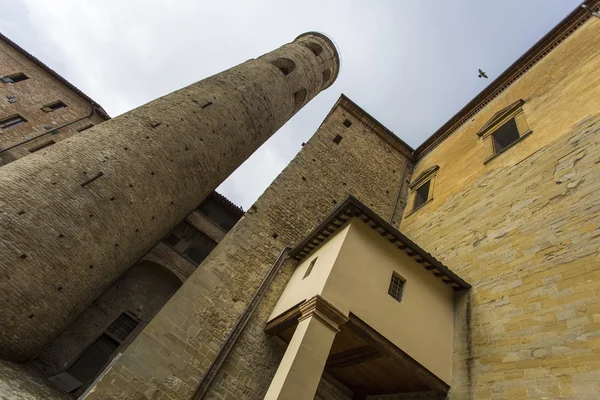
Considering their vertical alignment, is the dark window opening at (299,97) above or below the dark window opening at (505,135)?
above

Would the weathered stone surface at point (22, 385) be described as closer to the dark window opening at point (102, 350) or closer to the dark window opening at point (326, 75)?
the dark window opening at point (102, 350)

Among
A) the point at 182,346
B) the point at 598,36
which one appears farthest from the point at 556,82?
the point at 182,346

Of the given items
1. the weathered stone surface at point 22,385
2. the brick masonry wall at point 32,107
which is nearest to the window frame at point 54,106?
the brick masonry wall at point 32,107

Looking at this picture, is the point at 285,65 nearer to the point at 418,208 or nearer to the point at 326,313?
the point at 418,208

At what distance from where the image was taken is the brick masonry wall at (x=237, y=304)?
230 inches

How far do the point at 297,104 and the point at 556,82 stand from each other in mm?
10163

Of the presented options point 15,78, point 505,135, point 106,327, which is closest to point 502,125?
point 505,135

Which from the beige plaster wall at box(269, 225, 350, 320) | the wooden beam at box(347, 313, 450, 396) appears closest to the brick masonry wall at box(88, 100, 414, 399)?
the beige plaster wall at box(269, 225, 350, 320)

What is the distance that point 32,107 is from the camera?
46.2ft

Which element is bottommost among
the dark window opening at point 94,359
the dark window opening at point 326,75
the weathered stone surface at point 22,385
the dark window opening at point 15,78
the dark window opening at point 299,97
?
the weathered stone surface at point 22,385

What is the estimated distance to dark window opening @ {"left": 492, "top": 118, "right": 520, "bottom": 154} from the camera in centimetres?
951

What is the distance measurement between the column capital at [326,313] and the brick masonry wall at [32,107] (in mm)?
12828

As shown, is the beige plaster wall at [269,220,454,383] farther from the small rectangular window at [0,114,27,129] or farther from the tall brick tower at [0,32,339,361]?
the small rectangular window at [0,114,27,129]

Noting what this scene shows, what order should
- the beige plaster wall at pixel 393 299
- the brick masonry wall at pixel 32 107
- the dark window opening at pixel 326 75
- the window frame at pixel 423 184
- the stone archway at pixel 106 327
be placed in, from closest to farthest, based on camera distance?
the beige plaster wall at pixel 393 299 → the stone archway at pixel 106 327 → the window frame at pixel 423 184 → the brick masonry wall at pixel 32 107 → the dark window opening at pixel 326 75
